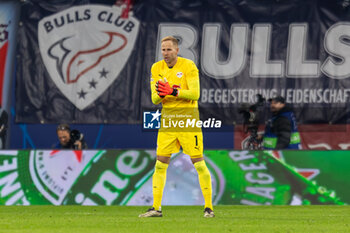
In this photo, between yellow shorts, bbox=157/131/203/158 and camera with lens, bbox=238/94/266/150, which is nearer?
yellow shorts, bbox=157/131/203/158

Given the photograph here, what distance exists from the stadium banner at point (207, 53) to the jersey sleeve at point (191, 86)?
427 cm

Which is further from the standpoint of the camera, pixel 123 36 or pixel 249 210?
pixel 123 36

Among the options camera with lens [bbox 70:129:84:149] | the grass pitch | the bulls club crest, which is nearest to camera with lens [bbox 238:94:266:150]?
the bulls club crest

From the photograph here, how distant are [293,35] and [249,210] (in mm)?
3811

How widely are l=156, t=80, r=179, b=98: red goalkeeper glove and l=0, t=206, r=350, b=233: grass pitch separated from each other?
126 centimetres

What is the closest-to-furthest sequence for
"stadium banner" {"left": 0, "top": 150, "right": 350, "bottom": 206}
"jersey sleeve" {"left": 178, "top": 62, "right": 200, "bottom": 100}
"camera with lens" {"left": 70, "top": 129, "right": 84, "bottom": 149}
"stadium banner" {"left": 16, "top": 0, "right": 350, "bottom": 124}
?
"jersey sleeve" {"left": 178, "top": 62, "right": 200, "bottom": 100}
"stadium banner" {"left": 0, "top": 150, "right": 350, "bottom": 206}
"camera with lens" {"left": 70, "top": 129, "right": 84, "bottom": 149}
"stadium banner" {"left": 16, "top": 0, "right": 350, "bottom": 124}

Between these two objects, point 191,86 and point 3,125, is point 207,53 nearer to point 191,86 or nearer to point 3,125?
point 3,125

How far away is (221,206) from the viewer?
1198 centimetres

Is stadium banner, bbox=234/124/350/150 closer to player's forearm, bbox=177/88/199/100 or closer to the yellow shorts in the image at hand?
the yellow shorts

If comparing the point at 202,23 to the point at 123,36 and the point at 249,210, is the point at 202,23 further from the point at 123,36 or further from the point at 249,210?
the point at 249,210

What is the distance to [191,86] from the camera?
958cm

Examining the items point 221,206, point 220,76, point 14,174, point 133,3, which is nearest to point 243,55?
point 220,76

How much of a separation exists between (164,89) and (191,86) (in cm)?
33

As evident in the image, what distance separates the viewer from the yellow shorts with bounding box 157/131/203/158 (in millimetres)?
9695
